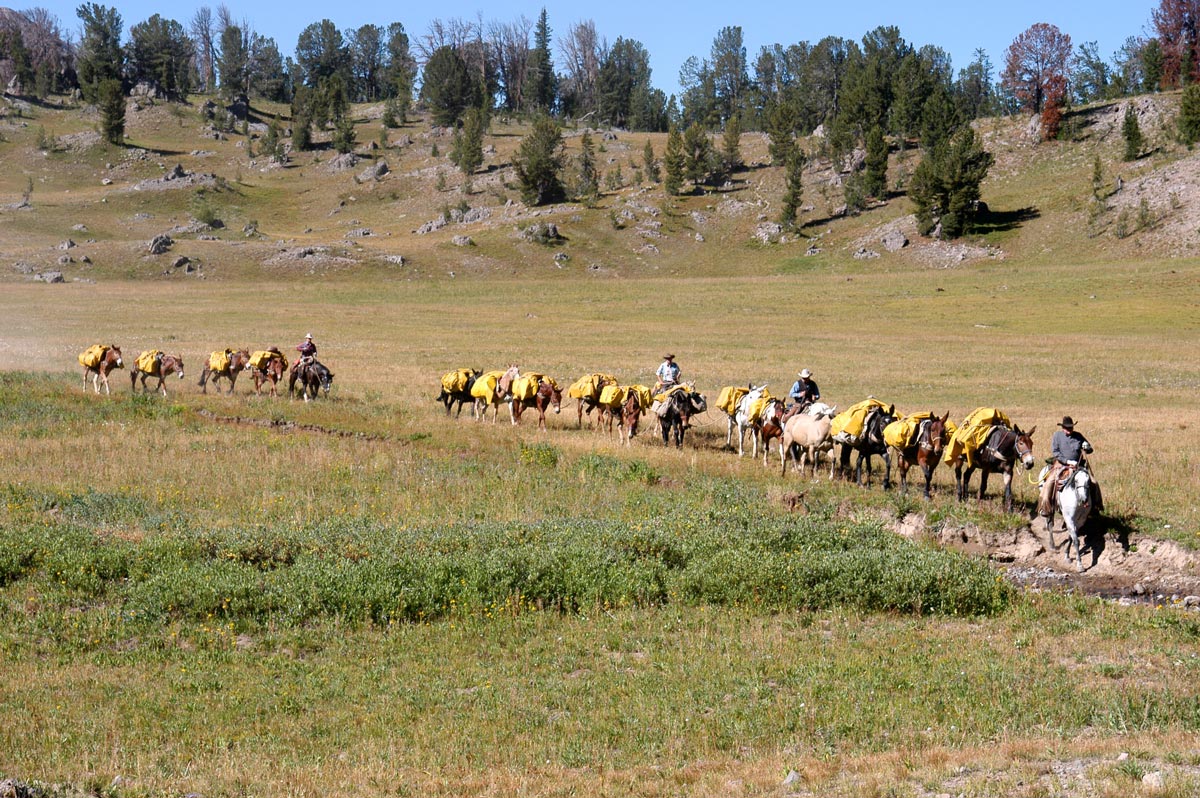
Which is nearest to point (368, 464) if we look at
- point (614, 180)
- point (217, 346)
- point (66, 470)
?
point (66, 470)

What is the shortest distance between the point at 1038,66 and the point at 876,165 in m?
31.5

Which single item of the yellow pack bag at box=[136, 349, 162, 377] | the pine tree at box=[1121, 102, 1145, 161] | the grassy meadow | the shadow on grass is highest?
the pine tree at box=[1121, 102, 1145, 161]

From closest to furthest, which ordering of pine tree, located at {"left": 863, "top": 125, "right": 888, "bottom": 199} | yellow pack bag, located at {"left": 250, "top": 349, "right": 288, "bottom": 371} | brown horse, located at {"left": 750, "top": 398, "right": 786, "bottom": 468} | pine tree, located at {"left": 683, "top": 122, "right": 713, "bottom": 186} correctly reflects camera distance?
brown horse, located at {"left": 750, "top": 398, "right": 786, "bottom": 468} → yellow pack bag, located at {"left": 250, "top": 349, "right": 288, "bottom": 371} → pine tree, located at {"left": 863, "top": 125, "right": 888, "bottom": 199} → pine tree, located at {"left": 683, "top": 122, "right": 713, "bottom": 186}

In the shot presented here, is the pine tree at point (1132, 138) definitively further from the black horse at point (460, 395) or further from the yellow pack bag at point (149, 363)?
the yellow pack bag at point (149, 363)

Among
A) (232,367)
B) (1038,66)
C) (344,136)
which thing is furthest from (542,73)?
(232,367)

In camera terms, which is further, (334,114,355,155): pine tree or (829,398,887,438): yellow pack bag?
(334,114,355,155): pine tree

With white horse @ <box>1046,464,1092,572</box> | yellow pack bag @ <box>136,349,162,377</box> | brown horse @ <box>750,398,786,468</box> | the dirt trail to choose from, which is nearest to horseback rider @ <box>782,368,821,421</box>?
brown horse @ <box>750,398,786,468</box>

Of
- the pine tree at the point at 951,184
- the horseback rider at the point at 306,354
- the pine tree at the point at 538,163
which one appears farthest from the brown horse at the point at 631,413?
the pine tree at the point at 538,163

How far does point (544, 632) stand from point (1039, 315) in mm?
55388

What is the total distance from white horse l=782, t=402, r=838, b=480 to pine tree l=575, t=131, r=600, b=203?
91.1 m

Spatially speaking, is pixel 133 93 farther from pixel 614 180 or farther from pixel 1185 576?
pixel 1185 576

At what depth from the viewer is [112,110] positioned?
13250 cm

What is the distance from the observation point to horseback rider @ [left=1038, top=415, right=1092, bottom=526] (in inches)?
670

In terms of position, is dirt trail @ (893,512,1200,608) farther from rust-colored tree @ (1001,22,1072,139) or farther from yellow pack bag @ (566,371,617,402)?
rust-colored tree @ (1001,22,1072,139)
